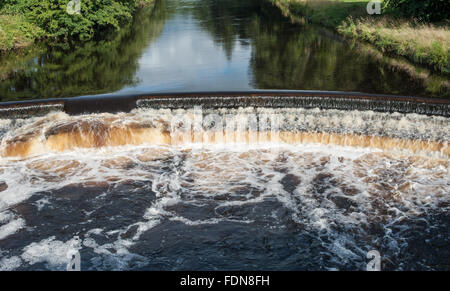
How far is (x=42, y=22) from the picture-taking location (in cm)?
2616

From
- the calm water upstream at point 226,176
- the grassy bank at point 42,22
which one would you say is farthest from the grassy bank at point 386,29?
the grassy bank at point 42,22

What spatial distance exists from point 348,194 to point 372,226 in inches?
50.9

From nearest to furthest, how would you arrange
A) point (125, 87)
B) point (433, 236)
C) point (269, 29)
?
1. point (433, 236)
2. point (125, 87)
3. point (269, 29)

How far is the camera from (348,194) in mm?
9758

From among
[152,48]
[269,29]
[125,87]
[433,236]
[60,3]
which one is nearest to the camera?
[433,236]

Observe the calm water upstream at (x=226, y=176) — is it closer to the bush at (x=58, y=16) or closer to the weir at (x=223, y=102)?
the weir at (x=223, y=102)

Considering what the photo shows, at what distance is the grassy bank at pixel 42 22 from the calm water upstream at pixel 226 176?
23.1ft

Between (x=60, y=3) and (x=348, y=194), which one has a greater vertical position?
(x=60, y=3)

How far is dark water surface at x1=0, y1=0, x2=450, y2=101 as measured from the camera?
52.5 ft

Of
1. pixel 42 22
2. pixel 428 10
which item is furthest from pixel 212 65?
pixel 428 10

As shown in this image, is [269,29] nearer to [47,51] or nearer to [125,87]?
[47,51]

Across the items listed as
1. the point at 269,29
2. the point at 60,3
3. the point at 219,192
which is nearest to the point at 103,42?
the point at 60,3

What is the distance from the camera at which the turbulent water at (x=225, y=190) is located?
7.91 meters

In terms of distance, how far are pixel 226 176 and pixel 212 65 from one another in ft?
31.2
